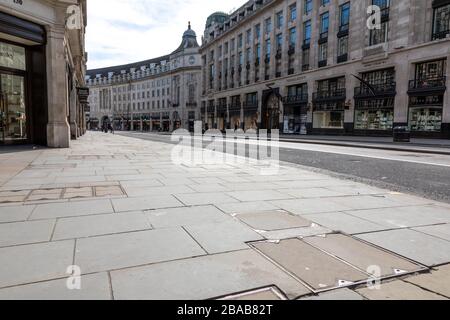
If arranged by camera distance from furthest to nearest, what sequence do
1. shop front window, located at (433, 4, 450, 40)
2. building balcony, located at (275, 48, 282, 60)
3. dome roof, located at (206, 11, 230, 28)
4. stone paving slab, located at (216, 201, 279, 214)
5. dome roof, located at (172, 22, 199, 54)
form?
dome roof, located at (172, 22, 199, 54)
dome roof, located at (206, 11, 230, 28)
building balcony, located at (275, 48, 282, 60)
shop front window, located at (433, 4, 450, 40)
stone paving slab, located at (216, 201, 279, 214)

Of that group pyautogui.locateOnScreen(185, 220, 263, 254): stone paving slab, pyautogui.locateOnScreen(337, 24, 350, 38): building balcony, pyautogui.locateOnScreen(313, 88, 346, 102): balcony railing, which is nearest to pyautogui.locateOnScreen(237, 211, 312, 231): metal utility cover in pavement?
pyautogui.locateOnScreen(185, 220, 263, 254): stone paving slab

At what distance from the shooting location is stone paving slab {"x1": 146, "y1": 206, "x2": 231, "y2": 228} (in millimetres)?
4242

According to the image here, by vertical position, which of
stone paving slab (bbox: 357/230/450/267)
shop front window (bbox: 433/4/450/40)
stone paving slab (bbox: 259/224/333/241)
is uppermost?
shop front window (bbox: 433/4/450/40)

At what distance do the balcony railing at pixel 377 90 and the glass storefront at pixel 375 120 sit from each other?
1.58 m

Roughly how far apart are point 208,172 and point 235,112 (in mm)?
51085

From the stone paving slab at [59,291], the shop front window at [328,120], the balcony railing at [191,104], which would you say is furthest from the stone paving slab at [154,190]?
the balcony railing at [191,104]

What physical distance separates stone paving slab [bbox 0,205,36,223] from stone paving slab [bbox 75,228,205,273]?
4.51ft

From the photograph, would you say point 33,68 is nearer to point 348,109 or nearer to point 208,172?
point 208,172

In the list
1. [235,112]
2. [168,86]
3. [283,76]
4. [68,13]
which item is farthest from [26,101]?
[168,86]

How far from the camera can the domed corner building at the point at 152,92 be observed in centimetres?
8462

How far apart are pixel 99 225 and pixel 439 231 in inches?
160

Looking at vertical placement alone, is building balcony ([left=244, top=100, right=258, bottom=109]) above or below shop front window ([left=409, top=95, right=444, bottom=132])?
above

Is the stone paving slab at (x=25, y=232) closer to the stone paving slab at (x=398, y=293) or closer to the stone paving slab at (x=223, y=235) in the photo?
the stone paving slab at (x=223, y=235)

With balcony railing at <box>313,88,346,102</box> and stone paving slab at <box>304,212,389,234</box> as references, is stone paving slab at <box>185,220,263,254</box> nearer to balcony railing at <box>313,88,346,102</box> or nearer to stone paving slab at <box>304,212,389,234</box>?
stone paving slab at <box>304,212,389,234</box>
